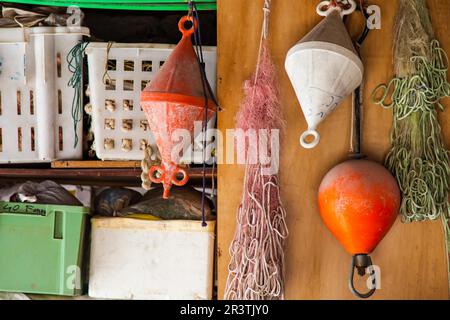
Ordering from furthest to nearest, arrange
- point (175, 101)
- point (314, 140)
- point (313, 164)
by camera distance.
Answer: point (313, 164) → point (314, 140) → point (175, 101)

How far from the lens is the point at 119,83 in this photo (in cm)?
186

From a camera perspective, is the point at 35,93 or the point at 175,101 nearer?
the point at 175,101

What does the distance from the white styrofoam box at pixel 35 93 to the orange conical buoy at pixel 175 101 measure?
467 mm

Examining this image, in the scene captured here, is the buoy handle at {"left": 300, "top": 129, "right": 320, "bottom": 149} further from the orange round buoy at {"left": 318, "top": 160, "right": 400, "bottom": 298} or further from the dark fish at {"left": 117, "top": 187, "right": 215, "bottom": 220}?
the dark fish at {"left": 117, "top": 187, "right": 215, "bottom": 220}

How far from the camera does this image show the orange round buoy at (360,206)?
64.3 inches

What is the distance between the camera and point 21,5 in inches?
80.4

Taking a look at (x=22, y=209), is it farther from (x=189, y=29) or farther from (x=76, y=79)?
(x=189, y=29)

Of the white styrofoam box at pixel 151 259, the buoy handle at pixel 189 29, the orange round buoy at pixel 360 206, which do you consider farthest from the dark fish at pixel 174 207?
the buoy handle at pixel 189 29

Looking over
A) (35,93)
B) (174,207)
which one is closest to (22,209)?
(35,93)

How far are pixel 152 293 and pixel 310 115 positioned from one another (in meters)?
0.89

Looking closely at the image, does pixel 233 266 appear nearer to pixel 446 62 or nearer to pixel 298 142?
pixel 298 142

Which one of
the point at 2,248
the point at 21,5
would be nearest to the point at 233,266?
the point at 2,248

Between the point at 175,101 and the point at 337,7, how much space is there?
65 centimetres

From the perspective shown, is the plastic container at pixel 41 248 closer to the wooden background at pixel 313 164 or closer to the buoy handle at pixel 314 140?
the wooden background at pixel 313 164
